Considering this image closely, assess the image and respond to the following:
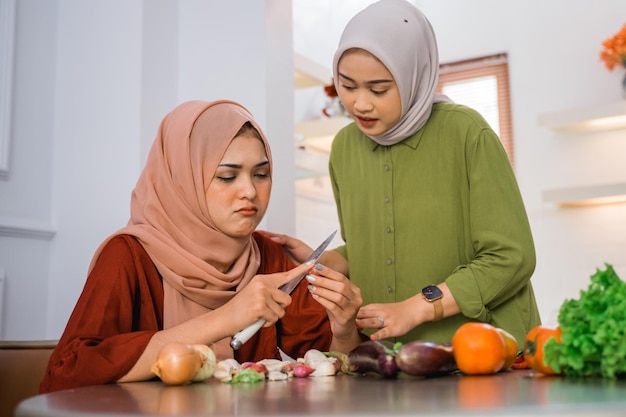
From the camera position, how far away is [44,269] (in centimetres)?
218

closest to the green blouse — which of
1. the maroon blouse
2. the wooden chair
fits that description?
the maroon blouse

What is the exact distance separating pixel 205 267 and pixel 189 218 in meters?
0.12

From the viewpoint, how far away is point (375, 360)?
1076 mm

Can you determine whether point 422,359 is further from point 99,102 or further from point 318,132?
point 318,132

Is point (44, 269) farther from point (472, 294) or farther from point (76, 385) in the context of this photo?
point (472, 294)

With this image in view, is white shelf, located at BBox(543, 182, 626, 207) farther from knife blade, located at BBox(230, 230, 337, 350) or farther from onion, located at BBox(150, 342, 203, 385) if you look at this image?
onion, located at BBox(150, 342, 203, 385)

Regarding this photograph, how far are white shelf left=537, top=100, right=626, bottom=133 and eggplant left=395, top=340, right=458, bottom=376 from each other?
3.52 metres

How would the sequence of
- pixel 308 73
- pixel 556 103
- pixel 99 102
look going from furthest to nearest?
pixel 556 103
pixel 308 73
pixel 99 102

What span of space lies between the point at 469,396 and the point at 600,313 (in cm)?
26

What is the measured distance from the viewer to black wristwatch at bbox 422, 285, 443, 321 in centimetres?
142

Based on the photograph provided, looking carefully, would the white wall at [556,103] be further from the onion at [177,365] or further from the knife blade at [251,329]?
the onion at [177,365]

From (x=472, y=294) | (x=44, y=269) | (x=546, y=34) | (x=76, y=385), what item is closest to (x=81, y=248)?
(x=44, y=269)

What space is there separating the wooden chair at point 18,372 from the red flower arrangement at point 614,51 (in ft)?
12.6

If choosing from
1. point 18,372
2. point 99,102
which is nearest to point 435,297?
point 18,372
